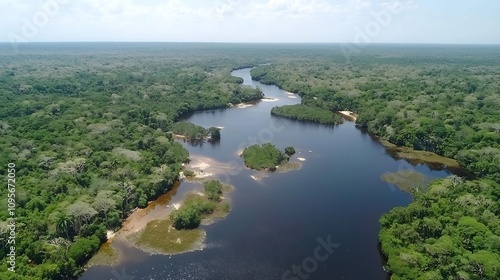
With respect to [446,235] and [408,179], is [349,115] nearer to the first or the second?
[408,179]

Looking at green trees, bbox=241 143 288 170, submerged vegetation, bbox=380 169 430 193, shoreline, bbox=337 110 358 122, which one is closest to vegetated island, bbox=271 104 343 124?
shoreline, bbox=337 110 358 122

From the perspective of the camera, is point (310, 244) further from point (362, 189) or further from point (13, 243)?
point (13, 243)

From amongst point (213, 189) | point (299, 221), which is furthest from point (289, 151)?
point (299, 221)

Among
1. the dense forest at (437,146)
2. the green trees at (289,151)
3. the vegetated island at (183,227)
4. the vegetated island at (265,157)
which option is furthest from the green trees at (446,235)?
the green trees at (289,151)

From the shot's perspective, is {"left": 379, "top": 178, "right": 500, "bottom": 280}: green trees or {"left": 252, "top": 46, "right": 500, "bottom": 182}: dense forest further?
{"left": 252, "top": 46, "right": 500, "bottom": 182}: dense forest

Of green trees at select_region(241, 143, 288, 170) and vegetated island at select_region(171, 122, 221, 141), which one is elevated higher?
green trees at select_region(241, 143, 288, 170)

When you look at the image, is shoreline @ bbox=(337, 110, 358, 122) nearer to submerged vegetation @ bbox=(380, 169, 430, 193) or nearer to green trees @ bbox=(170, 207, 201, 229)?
submerged vegetation @ bbox=(380, 169, 430, 193)

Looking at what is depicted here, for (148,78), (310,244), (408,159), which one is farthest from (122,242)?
(148,78)
